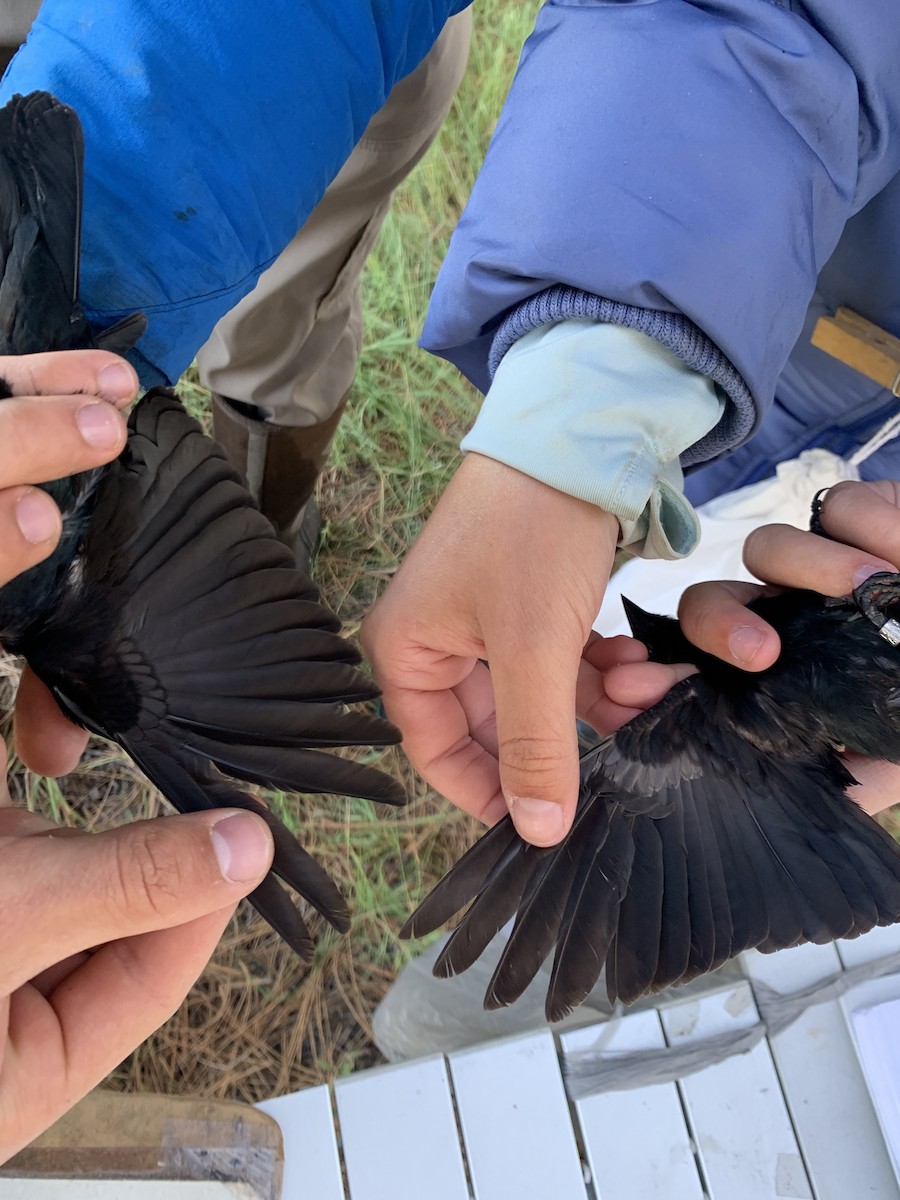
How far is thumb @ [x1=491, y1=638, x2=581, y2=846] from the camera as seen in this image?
43.4 inches

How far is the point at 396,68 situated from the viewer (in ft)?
4.09

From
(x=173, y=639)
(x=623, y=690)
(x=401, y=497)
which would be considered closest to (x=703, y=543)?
(x=623, y=690)

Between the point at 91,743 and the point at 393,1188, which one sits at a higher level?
the point at 91,743

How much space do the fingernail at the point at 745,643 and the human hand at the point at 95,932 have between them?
2.52ft

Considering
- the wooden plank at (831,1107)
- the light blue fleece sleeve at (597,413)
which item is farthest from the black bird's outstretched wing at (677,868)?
the wooden plank at (831,1107)

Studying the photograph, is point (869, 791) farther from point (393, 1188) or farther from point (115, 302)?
point (115, 302)

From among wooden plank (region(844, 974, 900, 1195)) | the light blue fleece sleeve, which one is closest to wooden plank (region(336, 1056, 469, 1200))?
wooden plank (region(844, 974, 900, 1195))

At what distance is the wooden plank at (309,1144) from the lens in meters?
1.89

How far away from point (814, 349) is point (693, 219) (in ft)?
3.09

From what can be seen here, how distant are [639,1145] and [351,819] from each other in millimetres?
1021

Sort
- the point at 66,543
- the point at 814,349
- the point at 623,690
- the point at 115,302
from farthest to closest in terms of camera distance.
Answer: the point at 814,349 → the point at 623,690 → the point at 66,543 → the point at 115,302

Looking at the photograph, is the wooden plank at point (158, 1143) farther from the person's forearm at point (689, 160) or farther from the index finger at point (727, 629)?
the person's forearm at point (689, 160)

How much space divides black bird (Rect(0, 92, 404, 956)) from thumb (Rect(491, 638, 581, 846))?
157mm

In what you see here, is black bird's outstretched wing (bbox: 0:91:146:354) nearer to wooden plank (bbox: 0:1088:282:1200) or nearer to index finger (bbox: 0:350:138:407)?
index finger (bbox: 0:350:138:407)
